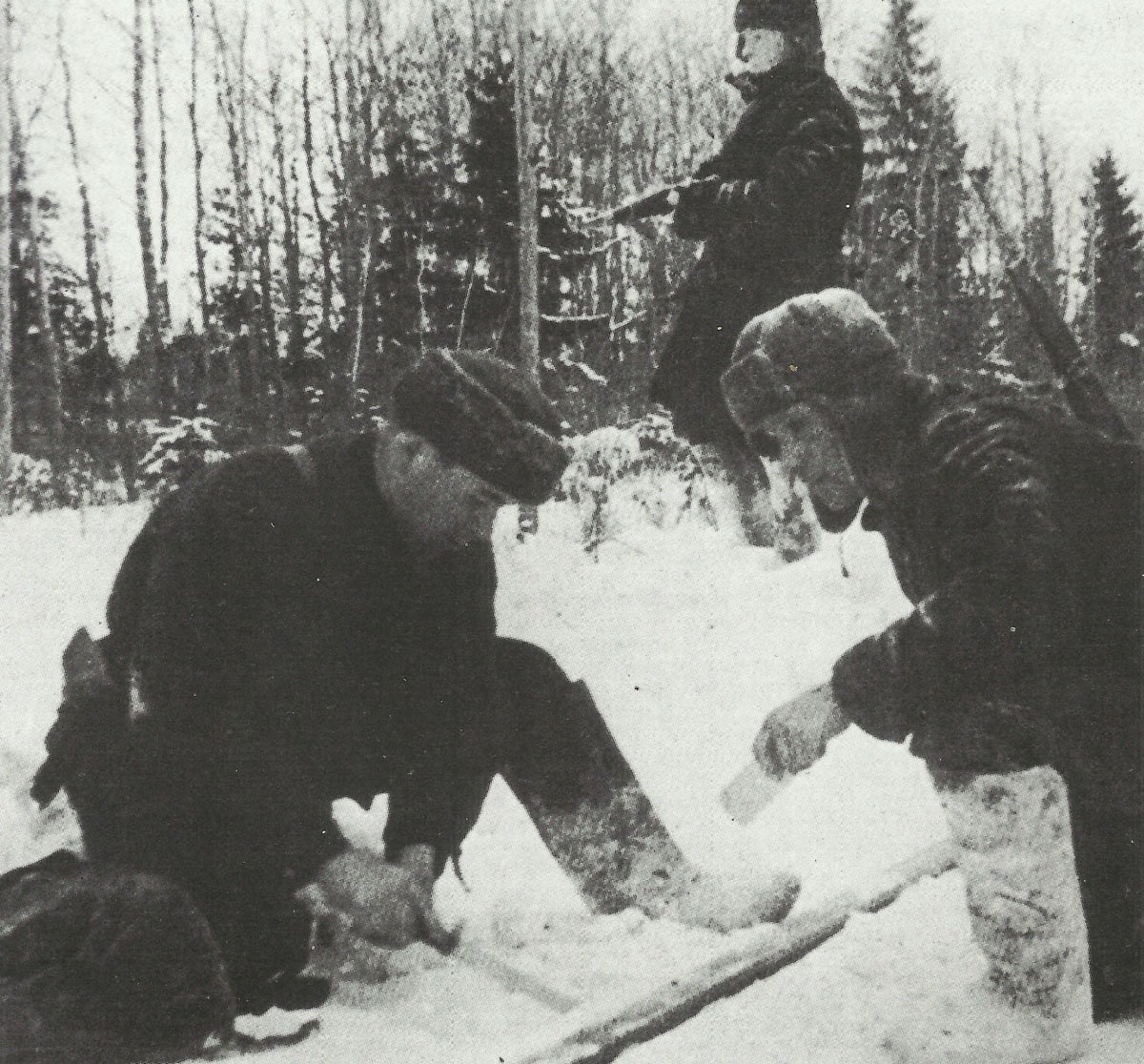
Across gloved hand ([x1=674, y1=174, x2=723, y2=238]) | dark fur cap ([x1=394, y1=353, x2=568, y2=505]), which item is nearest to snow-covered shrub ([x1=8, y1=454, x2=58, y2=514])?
dark fur cap ([x1=394, y1=353, x2=568, y2=505])

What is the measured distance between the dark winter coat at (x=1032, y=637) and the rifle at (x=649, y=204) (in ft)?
3.68

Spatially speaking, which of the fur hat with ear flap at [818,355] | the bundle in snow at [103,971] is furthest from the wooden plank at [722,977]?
the fur hat with ear flap at [818,355]

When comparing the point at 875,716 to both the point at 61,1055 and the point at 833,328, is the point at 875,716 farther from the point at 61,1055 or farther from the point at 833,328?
the point at 61,1055

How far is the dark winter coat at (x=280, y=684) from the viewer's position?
171cm

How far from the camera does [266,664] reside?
1.81m

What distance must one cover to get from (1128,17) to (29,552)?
265 centimetres

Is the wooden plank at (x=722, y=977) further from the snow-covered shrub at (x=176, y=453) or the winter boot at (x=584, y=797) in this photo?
the snow-covered shrub at (x=176, y=453)

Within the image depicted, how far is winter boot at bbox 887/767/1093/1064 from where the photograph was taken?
1619 mm

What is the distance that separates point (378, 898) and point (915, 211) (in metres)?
1.92

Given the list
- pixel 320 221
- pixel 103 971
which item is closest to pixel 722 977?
pixel 103 971

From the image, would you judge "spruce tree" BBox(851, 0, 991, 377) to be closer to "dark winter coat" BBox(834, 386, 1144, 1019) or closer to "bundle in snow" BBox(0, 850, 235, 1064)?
"dark winter coat" BBox(834, 386, 1144, 1019)

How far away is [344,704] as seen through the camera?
1961 mm

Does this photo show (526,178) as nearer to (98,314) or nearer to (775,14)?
(775,14)

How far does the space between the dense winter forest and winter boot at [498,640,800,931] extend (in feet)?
2.29
